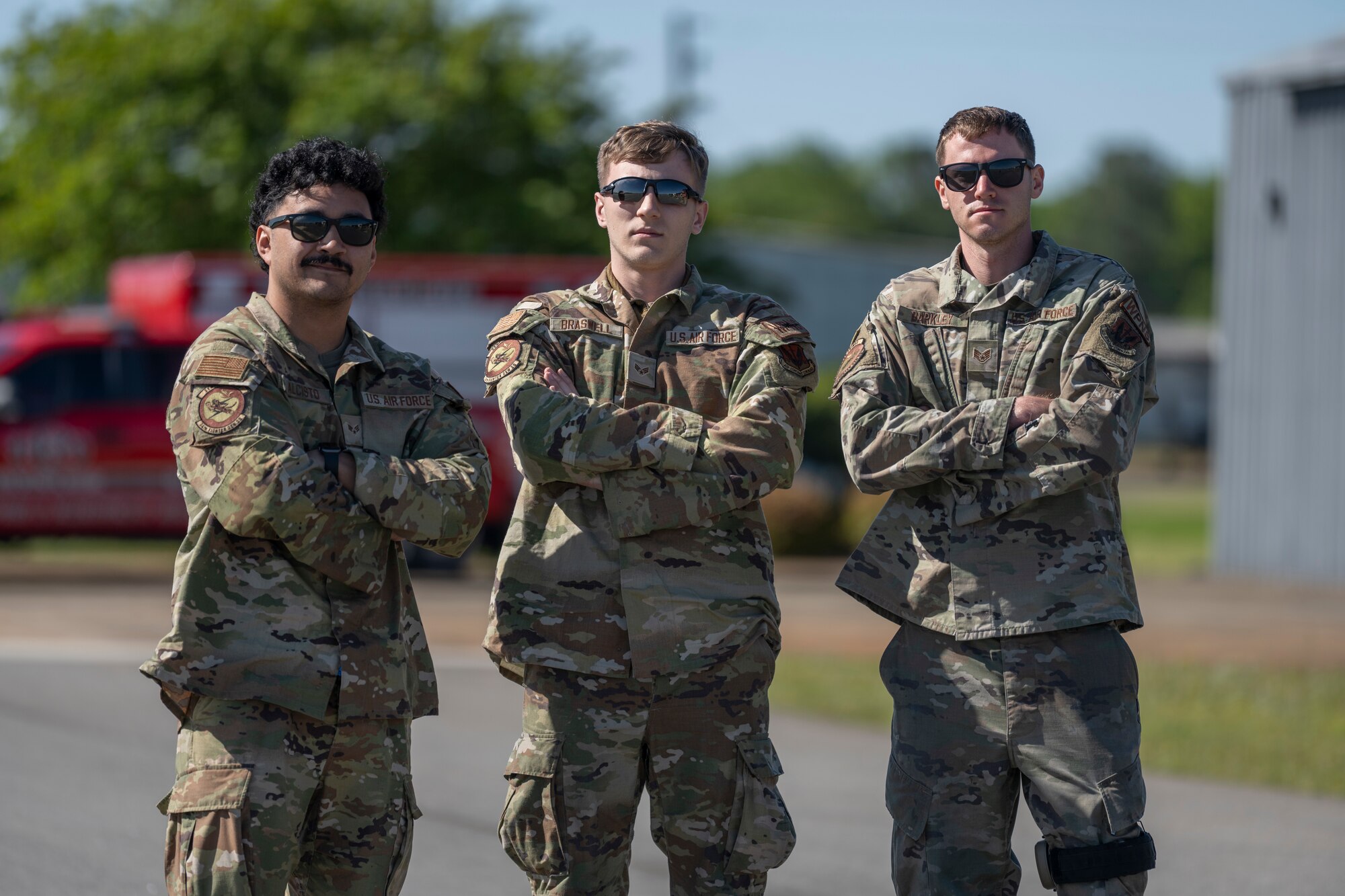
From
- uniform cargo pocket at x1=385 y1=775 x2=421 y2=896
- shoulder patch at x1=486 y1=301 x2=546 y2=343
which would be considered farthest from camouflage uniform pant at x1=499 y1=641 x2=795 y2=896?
shoulder patch at x1=486 y1=301 x2=546 y2=343

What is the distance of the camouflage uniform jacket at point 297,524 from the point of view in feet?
11.5

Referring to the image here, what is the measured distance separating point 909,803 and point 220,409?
197 cm

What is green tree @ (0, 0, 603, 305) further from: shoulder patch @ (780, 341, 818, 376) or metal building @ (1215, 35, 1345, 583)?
shoulder patch @ (780, 341, 818, 376)

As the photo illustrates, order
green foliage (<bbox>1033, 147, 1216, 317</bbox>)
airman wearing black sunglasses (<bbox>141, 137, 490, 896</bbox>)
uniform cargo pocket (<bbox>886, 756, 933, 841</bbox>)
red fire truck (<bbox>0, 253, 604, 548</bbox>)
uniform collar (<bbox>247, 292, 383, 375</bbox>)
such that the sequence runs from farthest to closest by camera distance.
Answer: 1. green foliage (<bbox>1033, 147, 1216, 317</bbox>)
2. red fire truck (<bbox>0, 253, 604, 548</bbox>)
3. uniform cargo pocket (<bbox>886, 756, 933, 841</bbox>)
4. uniform collar (<bbox>247, 292, 383, 375</bbox>)
5. airman wearing black sunglasses (<bbox>141, 137, 490, 896</bbox>)

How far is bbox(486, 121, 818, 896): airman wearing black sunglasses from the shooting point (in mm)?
3883

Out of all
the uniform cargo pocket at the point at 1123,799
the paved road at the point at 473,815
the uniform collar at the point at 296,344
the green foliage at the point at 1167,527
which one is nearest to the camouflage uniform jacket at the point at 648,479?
the uniform collar at the point at 296,344

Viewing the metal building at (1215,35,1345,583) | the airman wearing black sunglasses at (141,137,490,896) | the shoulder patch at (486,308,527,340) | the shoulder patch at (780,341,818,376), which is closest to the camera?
the airman wearing black sunglasses at (141,137,490,896)

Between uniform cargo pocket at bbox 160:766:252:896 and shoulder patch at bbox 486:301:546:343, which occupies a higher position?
shoulder patch at bbox 486:301:546:343

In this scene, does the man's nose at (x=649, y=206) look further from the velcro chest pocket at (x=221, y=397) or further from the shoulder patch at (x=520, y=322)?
the velcro chest pocket at (x=221, y=397)

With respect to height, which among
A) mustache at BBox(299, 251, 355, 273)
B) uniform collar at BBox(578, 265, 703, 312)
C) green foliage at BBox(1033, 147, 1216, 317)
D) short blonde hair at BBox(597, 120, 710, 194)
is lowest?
uniform collar at BBox(578, 265, 703, 312)

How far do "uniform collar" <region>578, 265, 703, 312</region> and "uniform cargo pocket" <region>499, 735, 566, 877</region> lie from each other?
3.84 feet

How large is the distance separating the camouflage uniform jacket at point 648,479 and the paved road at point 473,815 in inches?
68.0

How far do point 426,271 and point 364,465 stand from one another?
1360cm

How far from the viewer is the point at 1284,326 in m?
16.2
